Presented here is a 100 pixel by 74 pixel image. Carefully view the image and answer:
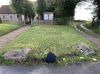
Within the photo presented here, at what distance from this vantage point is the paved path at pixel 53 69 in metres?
4.00

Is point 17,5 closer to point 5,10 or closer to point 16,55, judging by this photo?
point 5,10

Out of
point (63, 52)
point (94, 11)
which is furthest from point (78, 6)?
point (63, 52)

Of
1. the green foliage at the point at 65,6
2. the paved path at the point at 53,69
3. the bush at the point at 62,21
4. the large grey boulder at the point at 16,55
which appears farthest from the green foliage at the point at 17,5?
the paved path at the point at 53,69

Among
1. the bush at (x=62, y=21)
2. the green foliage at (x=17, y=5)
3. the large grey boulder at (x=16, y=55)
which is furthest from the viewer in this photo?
the green foliage at (x=17, y=5)

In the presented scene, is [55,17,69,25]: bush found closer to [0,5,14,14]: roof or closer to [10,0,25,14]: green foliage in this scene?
[10,0,25,14]: green foliage

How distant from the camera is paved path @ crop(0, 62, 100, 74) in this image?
3996 millimetres

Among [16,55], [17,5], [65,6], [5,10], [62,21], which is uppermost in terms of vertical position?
[5,10]

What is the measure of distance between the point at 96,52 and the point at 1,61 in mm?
5383

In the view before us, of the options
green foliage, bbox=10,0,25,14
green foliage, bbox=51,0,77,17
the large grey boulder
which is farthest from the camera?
green foliage, bbox=10,0,25,14

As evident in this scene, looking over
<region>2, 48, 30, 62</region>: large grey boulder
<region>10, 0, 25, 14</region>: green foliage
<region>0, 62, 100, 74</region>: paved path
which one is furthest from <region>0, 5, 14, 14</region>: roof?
<region>0, 62, 100, 74</region>: paved path

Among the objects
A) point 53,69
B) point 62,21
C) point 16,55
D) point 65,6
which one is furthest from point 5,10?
point 53,69

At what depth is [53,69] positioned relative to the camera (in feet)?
13.8

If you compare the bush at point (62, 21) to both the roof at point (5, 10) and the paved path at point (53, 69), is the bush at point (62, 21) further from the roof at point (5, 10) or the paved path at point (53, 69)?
the roof at point (5, 10)

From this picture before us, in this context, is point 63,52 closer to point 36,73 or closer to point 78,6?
point 36,73
